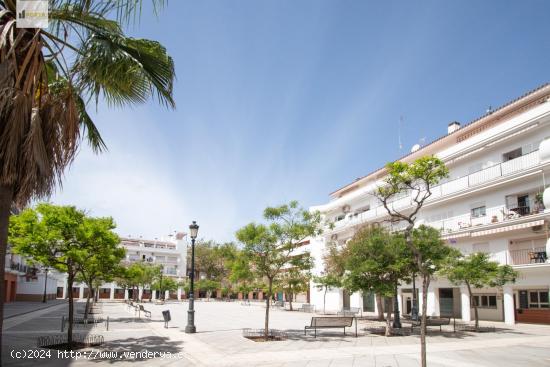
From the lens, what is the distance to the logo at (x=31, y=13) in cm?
642

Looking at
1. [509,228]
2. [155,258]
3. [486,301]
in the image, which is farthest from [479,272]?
[155,258]

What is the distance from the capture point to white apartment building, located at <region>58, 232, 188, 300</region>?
78125 mm

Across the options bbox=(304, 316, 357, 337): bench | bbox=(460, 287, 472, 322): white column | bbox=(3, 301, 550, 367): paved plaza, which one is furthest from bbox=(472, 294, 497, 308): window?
bbox=(304, 316, 357, 337): bench

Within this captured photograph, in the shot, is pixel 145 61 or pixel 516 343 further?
pixel 516 343

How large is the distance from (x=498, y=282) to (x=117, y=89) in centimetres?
2018

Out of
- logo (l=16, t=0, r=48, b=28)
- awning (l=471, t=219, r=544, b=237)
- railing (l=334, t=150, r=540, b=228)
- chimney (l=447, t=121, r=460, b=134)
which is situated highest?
chimney (l=447, t=121, r=460, b=134)

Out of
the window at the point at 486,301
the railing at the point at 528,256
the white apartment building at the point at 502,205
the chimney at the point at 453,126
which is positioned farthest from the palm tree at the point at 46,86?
the chimney at the point at 453,126

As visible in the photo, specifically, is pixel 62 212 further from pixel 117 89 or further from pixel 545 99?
pixel 545 99

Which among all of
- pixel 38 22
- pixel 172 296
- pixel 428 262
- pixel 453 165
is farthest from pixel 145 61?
pixel 172 296

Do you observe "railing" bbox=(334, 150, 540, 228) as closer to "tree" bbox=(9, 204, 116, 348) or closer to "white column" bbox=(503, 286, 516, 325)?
"white column" bbox=(503, 286, 516, 325)

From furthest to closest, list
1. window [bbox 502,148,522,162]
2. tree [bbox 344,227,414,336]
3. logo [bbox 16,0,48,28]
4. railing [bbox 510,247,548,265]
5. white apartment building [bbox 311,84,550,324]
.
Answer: window [bbox 502,148,522,162] < white apartment building [bbox 311,84,550,324] < railing [bbox 510,247,548,265] < tree [bbox 344,227,414,336] < logo [bbox 16,0,48,28]

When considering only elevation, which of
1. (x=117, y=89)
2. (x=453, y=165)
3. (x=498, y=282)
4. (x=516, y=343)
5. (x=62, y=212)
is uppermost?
(x=453, y=165)

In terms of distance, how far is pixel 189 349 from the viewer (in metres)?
13.2

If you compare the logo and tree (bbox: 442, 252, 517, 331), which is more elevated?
the logo
